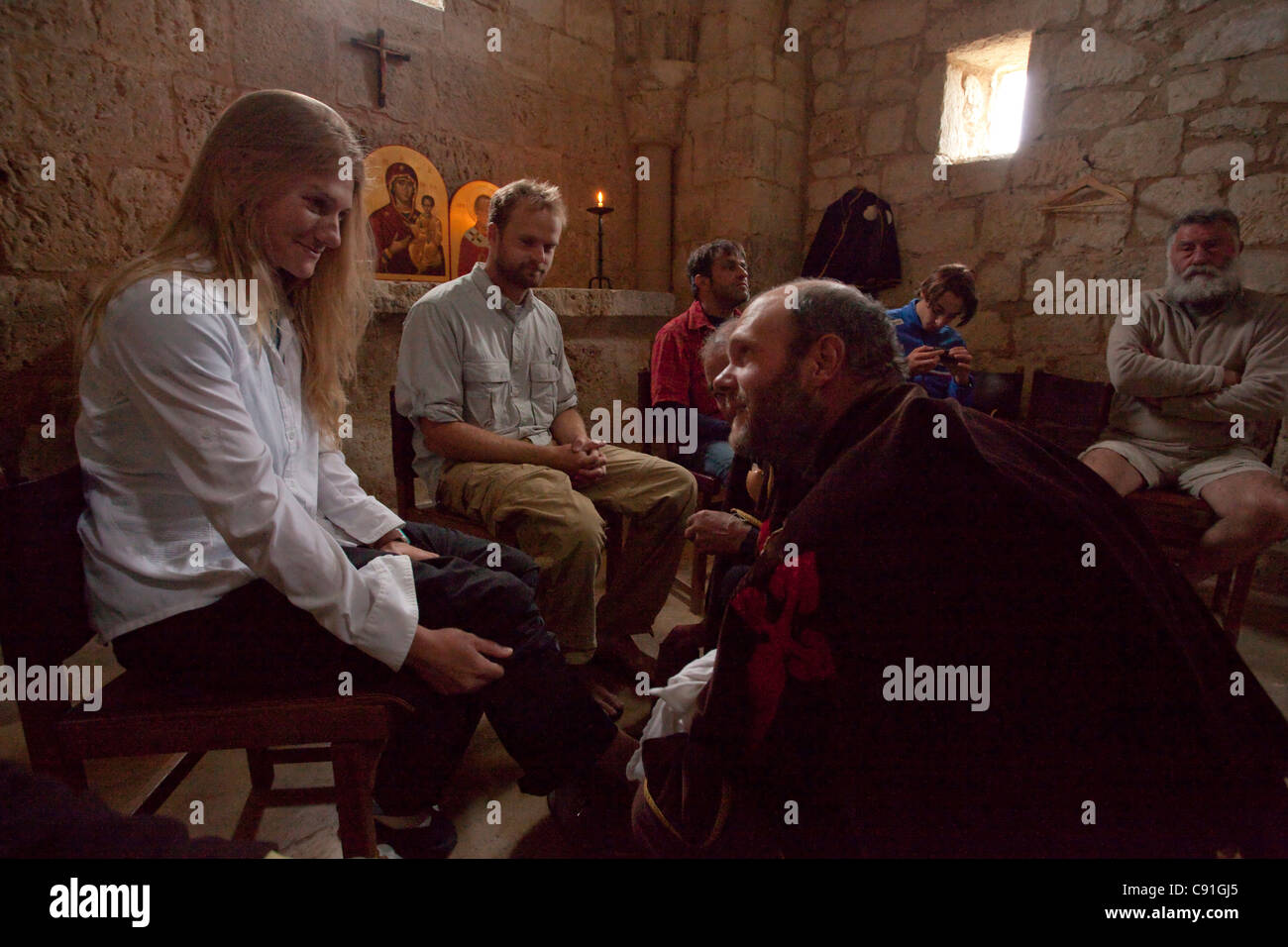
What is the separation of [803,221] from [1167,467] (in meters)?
2.83

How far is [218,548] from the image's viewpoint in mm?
1148

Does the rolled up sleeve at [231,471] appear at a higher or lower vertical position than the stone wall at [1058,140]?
lower

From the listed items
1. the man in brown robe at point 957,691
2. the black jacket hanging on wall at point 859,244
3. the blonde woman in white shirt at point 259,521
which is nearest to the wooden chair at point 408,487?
the blonde woman in white shirt at point 259,521

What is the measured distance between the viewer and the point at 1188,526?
2486 millimetres

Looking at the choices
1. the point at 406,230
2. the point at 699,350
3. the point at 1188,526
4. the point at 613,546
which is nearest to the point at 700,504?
the point at 613,546

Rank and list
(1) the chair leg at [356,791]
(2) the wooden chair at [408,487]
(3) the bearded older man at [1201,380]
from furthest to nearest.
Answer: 1. (3) the bearded older man at [1201,380]
2. (2) the wooden chair at [408,487]
3. (1) the chair leg at [356,791]

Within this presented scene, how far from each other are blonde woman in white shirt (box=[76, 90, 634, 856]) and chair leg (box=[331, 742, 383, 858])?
10cm

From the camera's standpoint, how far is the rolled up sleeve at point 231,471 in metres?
1.02

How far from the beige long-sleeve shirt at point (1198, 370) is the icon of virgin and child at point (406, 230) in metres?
3.47

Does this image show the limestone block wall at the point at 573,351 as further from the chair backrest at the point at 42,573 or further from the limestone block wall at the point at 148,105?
the chair backrest at the point at 42,573

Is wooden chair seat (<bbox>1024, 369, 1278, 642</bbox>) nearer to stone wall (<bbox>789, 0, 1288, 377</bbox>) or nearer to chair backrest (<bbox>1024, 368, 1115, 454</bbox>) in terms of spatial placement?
chair backrest (<bbox>1024, 368, 1115, 454</bbox>)

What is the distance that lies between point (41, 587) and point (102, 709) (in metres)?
0.21

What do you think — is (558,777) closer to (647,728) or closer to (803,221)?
(647,728)

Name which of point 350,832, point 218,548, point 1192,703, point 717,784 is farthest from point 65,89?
point 1192,703
